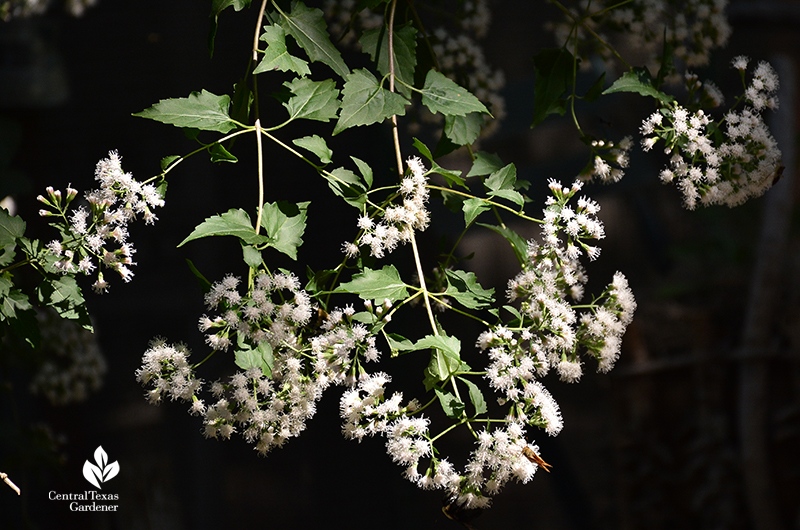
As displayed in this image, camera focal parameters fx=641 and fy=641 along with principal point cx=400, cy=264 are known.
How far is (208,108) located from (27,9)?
0.73 metres

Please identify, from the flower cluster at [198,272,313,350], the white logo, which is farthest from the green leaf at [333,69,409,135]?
the white logo

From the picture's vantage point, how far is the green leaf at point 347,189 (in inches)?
18.7

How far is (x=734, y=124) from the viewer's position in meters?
0.58

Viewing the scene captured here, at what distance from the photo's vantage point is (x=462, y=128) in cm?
59

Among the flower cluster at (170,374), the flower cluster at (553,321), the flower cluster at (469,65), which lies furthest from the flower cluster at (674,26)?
the flower cluster at (170,374)

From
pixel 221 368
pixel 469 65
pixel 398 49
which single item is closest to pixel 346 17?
pixel 469 65

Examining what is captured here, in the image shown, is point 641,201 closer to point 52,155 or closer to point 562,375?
point 562,375

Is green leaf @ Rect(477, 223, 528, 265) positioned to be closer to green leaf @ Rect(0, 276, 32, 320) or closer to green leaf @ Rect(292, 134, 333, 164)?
green leaf @ Rect(292, 134, 333, 164)

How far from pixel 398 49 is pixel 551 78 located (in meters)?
0.15

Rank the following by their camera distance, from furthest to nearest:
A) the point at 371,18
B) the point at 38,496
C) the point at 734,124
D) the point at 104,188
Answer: the point at 38,496
the point at 371,18
the point at 734,124
the point at 104,188

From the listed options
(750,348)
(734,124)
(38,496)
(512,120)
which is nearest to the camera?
(734,124)

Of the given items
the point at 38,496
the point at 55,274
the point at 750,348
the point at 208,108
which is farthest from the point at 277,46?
the point at 750,348

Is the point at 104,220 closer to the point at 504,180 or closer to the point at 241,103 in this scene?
the point at 241,103

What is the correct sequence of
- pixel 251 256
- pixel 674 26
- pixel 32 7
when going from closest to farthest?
pixel 251 256 < pixel 674 26 < pixel 32 7
